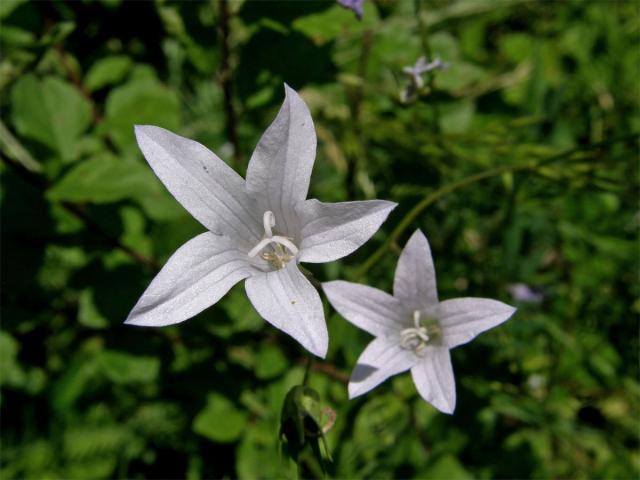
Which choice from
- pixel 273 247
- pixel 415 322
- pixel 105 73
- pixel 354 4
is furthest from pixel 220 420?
pixel 354 4

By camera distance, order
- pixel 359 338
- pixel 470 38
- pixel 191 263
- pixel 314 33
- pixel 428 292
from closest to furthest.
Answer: pixel 191 263
pixel 428 292
pixel 314 33
pixel 359 338
pixel 470 38

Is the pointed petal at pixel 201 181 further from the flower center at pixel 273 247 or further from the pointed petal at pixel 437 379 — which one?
the pointed petal at pixel 437 379

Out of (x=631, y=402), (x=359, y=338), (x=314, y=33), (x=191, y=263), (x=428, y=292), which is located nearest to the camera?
(x=191, y=263)

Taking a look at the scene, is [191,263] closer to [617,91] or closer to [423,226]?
[423,226]

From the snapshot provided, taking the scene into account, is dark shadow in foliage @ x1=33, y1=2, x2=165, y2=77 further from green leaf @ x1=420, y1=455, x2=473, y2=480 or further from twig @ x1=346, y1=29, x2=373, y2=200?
green leaf @ x1=420, y1=455, x2=473, y2=480

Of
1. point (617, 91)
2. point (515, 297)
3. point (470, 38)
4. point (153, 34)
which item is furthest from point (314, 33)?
point (617, 91)

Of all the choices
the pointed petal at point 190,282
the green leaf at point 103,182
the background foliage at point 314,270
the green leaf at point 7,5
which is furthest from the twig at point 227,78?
the pointed petal at point 190,282
